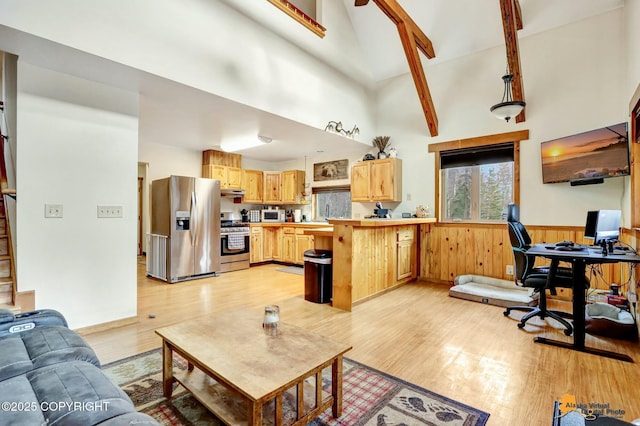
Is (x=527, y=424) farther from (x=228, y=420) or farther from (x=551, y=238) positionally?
(x=551, y=238)

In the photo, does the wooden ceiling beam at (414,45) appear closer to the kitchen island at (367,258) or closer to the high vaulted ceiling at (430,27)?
the high vaulted ceiling at (430,27)

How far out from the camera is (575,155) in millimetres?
3559

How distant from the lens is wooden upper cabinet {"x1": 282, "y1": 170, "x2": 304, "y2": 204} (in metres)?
6.67

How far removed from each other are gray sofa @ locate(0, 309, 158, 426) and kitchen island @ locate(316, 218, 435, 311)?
8.17 feet

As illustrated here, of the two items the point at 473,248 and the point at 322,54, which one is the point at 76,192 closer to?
the point at 322,54

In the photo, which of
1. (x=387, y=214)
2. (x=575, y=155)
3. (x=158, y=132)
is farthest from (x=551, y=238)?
(x=158, y=132)

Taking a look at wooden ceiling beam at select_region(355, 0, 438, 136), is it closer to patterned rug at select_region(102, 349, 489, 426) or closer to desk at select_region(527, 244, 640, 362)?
desk at select_region(527, 244, 640, 362)

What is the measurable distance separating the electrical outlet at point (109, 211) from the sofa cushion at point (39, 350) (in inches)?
63.7

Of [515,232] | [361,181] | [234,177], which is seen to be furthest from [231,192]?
[515,232]

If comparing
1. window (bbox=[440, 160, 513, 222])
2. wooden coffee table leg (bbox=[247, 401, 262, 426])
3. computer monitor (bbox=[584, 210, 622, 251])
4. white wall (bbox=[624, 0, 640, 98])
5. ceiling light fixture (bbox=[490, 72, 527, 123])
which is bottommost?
wooden coffee table leg (bbox=[247, 401, 262, 426])

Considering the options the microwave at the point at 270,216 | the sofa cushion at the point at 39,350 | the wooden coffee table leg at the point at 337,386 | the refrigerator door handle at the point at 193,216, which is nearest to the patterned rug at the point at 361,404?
the wooden coffee table leg at the point at 337,386

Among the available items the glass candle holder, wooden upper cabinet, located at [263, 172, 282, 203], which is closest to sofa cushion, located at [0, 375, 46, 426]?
the glass candle holder

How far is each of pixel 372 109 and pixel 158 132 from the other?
12.5 feet

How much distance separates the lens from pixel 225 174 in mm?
6230
